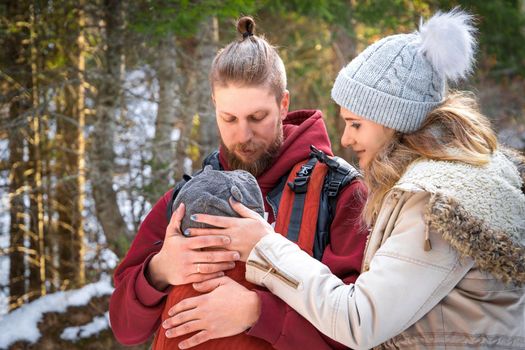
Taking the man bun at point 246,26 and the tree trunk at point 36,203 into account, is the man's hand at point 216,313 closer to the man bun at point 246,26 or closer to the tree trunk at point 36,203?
the man bun at point 246,26

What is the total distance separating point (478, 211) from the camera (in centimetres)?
192

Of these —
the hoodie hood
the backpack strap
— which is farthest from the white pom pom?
the hoodie hood

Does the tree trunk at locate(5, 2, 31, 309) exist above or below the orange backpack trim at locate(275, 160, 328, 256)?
below

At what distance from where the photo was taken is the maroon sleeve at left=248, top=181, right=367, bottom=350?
2145 millimetres

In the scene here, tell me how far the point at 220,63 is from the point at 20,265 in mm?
5421

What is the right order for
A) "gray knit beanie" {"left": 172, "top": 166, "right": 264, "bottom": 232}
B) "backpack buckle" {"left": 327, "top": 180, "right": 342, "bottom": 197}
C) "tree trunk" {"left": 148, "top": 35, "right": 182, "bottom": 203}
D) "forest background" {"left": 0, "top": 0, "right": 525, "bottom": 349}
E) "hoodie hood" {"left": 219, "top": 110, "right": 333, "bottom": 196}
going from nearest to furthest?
"gray knit beanie" {"left": 172, "top": 166, "right": 264, "bottom": 232}
"backpack buckle" {"left": 327, "top": 180, "right": 342, "bottom": 197}
"hoodie hood" {"left": 219, "top": 110, "right": 333, "bottom": 196}
"forest background" {"left": 0, "top": 0, "right": 525, "bottom": 349}
"tree trunk" {"left": 148, "top": 35, "right": 182, "bottom": 203}

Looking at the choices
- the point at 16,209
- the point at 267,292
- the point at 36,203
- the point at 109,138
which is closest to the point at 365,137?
the point at 267,292

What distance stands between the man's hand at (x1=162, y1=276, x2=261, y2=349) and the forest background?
3.38 meters

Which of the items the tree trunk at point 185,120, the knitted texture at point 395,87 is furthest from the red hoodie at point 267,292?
the tree trunk at point 185,120

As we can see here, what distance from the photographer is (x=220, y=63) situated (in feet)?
8.71

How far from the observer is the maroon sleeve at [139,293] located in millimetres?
2449

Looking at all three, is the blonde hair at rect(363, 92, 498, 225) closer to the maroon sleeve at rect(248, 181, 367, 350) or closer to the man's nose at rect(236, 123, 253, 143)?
the maroon sleeve at rect(248, 181, 367, 350)

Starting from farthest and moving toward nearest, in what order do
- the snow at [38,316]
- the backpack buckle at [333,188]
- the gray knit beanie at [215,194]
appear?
the snow at [38,316] < the backpack buckle at [333,188] < the gray knit beanie at [215,194]

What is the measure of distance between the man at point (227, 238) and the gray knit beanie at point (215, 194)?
7 cm
